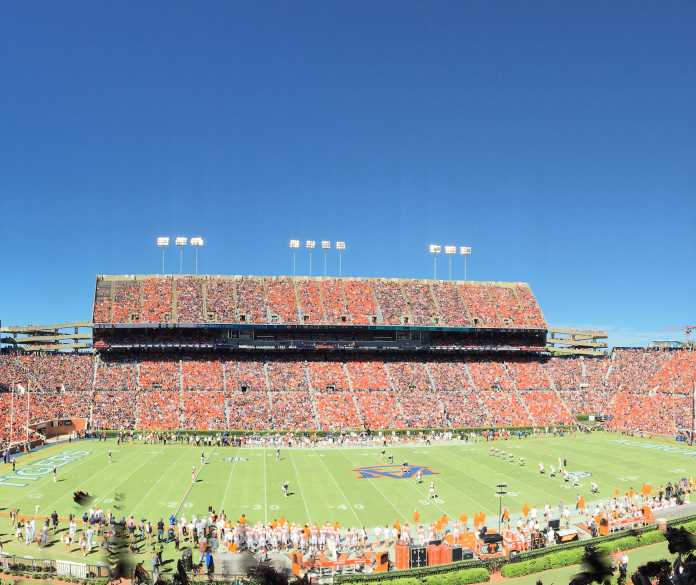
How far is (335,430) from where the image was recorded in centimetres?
5641

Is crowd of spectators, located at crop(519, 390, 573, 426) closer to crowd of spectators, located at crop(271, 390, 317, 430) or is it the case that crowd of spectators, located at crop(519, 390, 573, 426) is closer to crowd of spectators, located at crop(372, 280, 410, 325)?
crowd of spectators, located at crop(372, 280, 410, 325)

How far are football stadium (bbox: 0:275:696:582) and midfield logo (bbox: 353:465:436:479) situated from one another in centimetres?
27

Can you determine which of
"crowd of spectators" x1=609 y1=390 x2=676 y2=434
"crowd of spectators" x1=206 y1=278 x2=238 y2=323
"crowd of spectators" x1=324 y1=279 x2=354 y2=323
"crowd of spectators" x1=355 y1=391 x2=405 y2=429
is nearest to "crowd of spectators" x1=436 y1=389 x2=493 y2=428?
"crowd of spectators" x1=355 y1=391 x2=405 y2=429

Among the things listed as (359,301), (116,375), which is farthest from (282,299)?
(116,375)

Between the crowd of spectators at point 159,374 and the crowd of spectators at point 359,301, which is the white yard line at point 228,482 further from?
the crowd of spectators at point 359,301

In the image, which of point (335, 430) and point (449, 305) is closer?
point (335, 430)

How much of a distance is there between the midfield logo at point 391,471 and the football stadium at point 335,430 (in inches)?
10.6

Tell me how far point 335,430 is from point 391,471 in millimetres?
15375

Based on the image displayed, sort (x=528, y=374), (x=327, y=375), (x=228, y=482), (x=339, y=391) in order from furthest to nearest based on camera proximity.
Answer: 1. (x=528, y=374)
2. (x=327, y=375)
3. (x=339, y=391)
4. (x=228, y=482)

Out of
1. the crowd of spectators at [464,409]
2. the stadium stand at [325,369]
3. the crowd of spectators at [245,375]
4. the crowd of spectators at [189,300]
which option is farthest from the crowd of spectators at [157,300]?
the crowd of spectators at [464,409]

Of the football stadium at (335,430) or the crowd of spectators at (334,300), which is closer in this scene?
the football stadium at (335,430)

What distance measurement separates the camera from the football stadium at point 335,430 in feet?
84.3

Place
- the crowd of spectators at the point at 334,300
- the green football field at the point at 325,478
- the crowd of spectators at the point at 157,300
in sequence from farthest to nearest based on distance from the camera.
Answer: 1. the crowd of spectators at the point at 334,300
2. the crowd of spectators at the point at 157,300
3. the green football field at the point at 325,478

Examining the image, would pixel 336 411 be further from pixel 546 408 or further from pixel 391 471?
pixel 546 408
